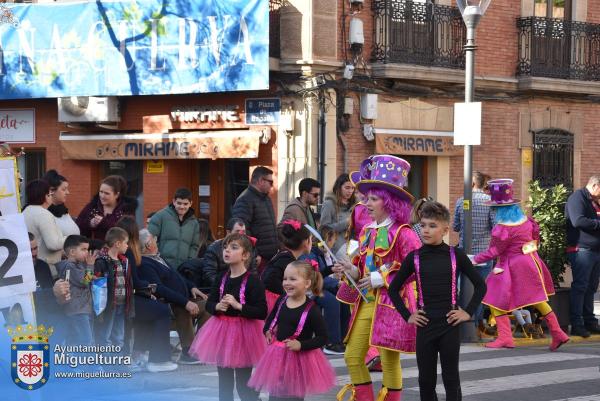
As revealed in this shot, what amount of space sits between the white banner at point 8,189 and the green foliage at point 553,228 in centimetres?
906

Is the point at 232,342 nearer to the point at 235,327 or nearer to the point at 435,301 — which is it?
the point at 235,327

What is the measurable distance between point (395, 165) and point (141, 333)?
12.6 ft

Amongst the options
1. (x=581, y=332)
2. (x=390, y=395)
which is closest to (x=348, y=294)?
(x=390, y=395)

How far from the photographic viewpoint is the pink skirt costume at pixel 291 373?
28.0 feet

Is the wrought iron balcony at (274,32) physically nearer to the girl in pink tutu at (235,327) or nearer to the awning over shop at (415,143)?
the awning over shop at (415,143)

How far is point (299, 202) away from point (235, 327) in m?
5.42

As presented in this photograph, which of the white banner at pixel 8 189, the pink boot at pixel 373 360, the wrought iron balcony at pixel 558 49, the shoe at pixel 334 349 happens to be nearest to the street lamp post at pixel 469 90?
the shoe at pixel 334 349

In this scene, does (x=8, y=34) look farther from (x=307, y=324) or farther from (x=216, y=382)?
(x=307, y=324)

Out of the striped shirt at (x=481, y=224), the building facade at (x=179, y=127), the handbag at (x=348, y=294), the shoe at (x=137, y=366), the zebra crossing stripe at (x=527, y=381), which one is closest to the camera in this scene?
the handbag at (x=348, y=294)

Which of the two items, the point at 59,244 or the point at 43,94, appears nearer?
the point at 59,244

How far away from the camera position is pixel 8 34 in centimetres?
2327

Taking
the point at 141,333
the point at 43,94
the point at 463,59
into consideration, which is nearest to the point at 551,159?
the point at 463,59

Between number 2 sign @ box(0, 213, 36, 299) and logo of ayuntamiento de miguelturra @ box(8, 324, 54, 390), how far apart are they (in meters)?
0.30

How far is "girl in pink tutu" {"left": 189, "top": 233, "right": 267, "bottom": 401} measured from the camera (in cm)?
927
